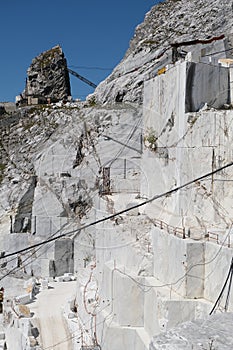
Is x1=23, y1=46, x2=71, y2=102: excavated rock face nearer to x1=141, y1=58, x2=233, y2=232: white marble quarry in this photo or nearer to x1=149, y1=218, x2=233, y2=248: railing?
x1=141, y1=58, x2=233, y2=232: white marble quarry

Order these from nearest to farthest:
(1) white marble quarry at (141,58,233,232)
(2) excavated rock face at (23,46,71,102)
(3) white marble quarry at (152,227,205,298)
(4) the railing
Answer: (4) the railing < (3) white marble quarry at (152,227,205,298) < (1) white marble quarry at (141,58,233,232) < (2) excavated rock face at (23,46,71,102)

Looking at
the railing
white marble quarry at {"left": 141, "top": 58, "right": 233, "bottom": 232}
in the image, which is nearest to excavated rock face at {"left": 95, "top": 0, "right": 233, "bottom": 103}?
white marble quarry at {"left": 141, "top": 58, "right": 233, "bottom": 232}

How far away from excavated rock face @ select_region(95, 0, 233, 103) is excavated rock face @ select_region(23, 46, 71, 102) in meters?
10.1

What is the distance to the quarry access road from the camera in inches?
584

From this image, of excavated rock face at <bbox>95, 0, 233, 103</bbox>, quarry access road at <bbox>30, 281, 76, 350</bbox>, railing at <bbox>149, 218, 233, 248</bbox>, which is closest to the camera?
railing at <bbox>149, 218, 233, 248</bbox>

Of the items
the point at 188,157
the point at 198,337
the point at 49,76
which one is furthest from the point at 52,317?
the point at 49,76

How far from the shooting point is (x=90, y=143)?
96.6 ft

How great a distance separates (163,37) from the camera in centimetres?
3406

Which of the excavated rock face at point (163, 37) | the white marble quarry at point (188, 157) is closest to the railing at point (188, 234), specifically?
the white marble quarry at point (188, 157)

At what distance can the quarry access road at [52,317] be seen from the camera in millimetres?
14844

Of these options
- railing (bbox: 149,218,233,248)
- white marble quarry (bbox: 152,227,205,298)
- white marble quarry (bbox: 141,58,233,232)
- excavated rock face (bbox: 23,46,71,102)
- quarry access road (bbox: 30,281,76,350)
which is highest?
excavated rock face (bbox: 23,46,71,102)

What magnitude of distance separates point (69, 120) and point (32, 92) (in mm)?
13042

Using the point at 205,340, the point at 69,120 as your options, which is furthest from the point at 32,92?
the point at 205,340

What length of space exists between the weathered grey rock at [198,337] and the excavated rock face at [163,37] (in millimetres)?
25258
